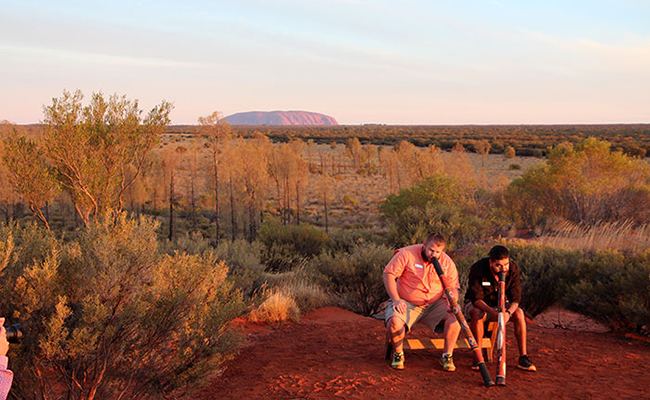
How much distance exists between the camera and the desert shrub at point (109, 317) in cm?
405

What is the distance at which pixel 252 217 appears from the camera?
25484 millimetres

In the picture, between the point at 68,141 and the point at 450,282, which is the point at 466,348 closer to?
the point at 450,282

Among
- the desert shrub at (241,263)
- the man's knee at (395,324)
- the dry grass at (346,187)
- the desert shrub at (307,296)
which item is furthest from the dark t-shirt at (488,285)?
the dry grass at (346,187)

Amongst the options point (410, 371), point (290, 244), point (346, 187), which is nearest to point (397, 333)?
point (410, 371)

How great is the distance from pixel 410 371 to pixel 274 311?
10.9ft

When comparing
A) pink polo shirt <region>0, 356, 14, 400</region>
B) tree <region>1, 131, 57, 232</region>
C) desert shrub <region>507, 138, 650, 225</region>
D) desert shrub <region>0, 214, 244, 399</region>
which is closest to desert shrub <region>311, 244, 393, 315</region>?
desert shrub <region>0, 214, 244, 399</region>

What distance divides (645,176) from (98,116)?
16171mm

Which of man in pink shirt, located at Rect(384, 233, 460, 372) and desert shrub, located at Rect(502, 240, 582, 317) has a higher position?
man in pink shirt, located at Rect(384, 233, 460, 372)

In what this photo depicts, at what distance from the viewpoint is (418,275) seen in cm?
543

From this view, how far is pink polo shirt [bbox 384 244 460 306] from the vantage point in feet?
17.6

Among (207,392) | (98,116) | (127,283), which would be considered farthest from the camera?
(98,116)

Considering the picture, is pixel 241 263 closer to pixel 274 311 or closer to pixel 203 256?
pixel 203 256

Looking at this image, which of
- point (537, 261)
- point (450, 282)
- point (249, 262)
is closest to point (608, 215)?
point (537, 261)

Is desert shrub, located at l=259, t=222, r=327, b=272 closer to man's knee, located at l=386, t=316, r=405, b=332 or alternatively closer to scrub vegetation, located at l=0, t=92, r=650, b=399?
scrub vegetation, located at l=0, t=92, r=650, b=399
